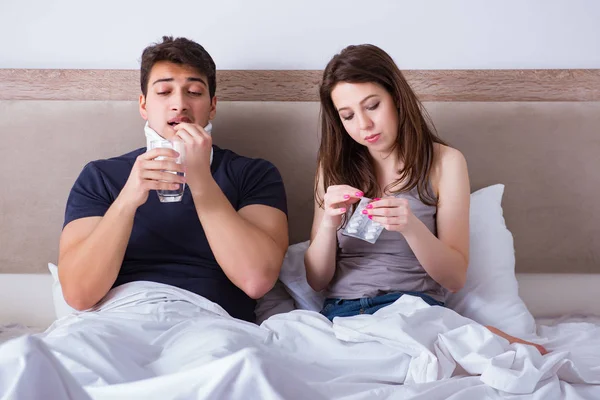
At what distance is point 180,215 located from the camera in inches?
68.6

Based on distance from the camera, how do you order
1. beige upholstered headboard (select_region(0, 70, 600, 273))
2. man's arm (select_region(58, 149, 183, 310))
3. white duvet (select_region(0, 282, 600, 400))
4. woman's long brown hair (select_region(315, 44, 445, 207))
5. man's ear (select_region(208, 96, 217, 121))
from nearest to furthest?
white duvet (select_region(0, 282, 600, 400))
man's arm (select_region(58, 149, 183, 310))
woman's long brown hair (select_region(315, 44, 445, 207))
man's ear (select_region(208, 96, 217, 121))
beige upholstered headboard (select_region(0, 70, 600, 273))

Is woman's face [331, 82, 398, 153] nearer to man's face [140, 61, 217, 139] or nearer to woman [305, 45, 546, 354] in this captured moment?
woman [305, 45, 546, 354]

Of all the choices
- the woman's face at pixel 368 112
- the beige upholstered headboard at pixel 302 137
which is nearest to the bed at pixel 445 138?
the beige upholstered headboard at pixel 302 137

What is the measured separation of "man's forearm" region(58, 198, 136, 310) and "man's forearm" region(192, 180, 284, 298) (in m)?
0.18

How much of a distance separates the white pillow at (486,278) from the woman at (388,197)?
84 mm

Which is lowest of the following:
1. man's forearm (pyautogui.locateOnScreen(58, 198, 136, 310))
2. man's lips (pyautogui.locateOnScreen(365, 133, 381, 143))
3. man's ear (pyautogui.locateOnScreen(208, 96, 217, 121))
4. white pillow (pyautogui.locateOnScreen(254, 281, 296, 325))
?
white pillow (pyautogui.locateOnScreen(254, 281, 296, 325))

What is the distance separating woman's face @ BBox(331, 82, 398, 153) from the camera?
167 centimetres

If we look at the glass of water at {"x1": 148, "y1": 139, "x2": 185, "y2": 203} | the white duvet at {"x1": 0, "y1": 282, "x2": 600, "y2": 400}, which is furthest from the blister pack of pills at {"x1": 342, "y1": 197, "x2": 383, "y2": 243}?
the glass of water at {"x1": 148, "y1": 139, "x2": 185, "y2": 203}

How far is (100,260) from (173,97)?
0.48 metres

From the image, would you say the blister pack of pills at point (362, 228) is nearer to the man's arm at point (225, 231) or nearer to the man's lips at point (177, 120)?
the man's arm at point (225, 231)

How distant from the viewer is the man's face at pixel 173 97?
1783 mm

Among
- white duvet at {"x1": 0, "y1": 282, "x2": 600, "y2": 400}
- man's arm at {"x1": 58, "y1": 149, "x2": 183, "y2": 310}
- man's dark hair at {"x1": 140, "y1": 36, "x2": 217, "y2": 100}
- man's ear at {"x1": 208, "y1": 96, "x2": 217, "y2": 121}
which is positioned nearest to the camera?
white duvet at {"x1": 0, "y1": 282, "x2": 600, "y2": 400}

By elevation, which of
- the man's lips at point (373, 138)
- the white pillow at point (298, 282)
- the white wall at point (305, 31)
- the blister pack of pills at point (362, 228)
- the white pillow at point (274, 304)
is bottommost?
the white pillow at point (274, 304)

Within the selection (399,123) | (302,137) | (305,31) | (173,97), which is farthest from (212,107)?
(399,123)
